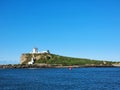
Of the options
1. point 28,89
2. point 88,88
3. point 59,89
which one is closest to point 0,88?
point 28,89

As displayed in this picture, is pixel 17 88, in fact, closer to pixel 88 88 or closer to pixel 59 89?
pixel 59 89

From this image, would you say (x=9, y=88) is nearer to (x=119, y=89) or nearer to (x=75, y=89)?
(x=75, y=89)

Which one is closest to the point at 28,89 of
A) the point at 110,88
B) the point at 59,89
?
the point at 59,89

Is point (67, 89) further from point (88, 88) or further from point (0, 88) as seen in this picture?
point (0, 88)

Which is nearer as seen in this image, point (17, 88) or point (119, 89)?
point (119, 89)

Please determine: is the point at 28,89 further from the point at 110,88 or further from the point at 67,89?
the point at 110,88

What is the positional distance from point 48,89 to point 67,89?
3862 millimetres

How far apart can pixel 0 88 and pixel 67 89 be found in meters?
13.9

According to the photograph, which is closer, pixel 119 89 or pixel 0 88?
pixel 119 89

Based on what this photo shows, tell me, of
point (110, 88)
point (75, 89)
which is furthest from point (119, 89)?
point (75, 89)

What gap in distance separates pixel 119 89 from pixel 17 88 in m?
20.8

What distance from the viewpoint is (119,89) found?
63188mm

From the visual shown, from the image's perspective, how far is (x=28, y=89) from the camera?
213 ft

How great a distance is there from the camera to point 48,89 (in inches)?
2579
